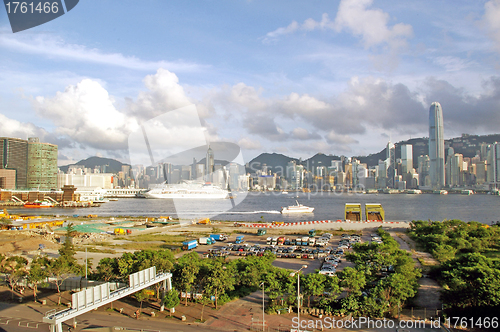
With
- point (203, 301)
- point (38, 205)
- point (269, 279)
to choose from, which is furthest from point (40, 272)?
point (38, 205)

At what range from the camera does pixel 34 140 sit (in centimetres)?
7569

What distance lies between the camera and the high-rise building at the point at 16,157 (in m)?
71.1

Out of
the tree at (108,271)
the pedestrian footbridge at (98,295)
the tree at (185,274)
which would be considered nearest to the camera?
the pedestrian footbridge at (98,295)

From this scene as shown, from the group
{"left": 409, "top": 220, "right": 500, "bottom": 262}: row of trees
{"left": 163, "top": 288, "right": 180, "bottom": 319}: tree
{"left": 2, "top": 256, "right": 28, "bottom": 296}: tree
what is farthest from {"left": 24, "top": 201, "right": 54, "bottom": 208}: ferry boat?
{"left": 163, "top": 288, "right": 180, "bottom": 319}: tree

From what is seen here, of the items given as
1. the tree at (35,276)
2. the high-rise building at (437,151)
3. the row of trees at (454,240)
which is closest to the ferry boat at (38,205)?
the tree at (35,276)

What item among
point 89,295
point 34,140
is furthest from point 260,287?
point 34,140

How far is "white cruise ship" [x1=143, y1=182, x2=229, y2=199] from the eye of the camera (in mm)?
64062

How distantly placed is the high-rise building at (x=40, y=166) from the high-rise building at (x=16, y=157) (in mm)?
749

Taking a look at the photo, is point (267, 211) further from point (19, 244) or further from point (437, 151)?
point (437, 151)

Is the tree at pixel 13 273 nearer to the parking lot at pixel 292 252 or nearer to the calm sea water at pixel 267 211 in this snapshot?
the parking lot at pixel 292 252

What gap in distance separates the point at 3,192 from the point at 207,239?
57964 mm

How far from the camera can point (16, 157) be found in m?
72.2

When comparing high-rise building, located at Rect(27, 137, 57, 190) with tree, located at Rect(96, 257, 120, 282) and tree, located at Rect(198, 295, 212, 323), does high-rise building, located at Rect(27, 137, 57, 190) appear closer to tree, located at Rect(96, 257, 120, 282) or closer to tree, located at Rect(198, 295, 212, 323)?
tree, located at Rect(96, 257, 120, 282)

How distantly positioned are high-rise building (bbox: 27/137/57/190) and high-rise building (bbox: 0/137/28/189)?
2.46 ft
